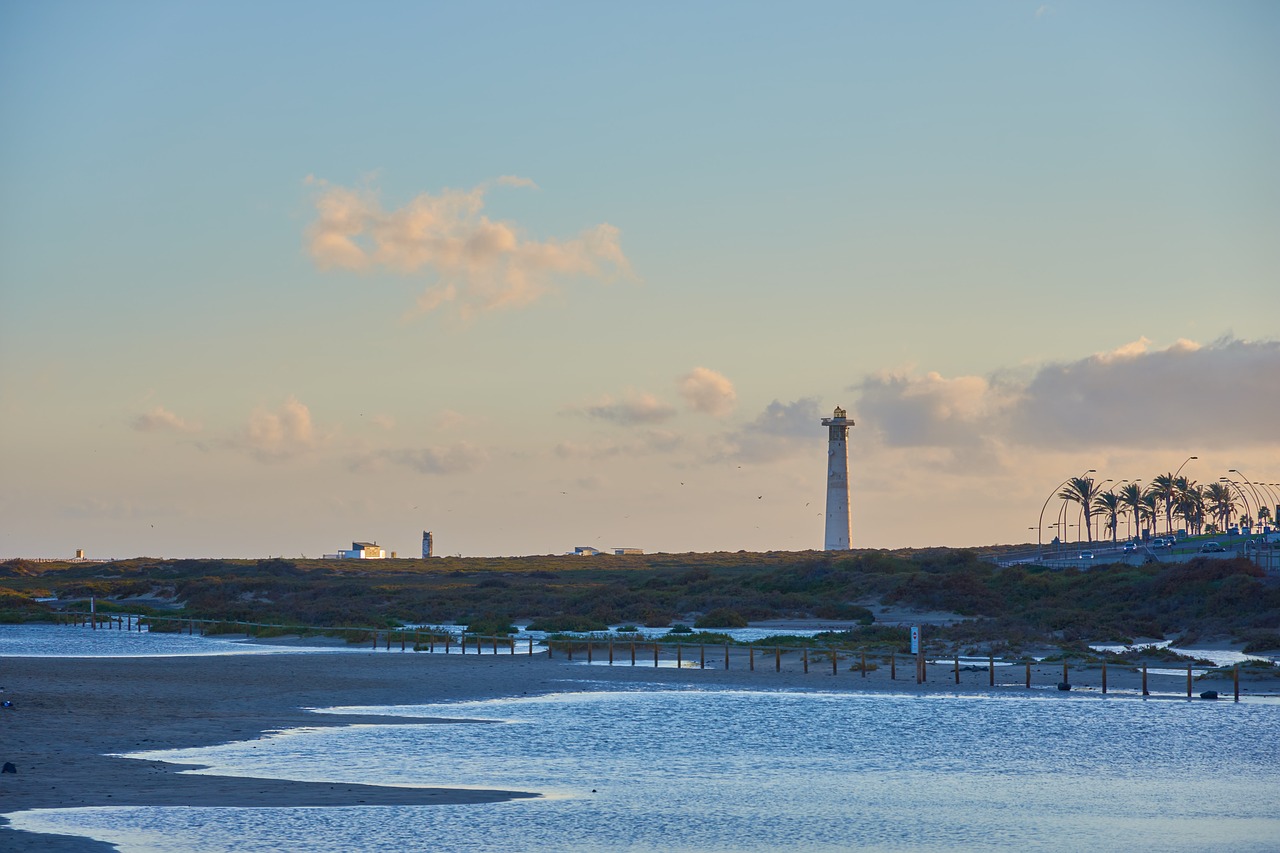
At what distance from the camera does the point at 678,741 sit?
102ft

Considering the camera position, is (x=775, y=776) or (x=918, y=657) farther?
(x=918, y=657)

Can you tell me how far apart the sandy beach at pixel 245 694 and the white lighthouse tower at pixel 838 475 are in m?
58.3

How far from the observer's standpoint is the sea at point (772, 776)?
19.8 metres

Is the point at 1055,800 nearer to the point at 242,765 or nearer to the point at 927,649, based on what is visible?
the point at 242,765

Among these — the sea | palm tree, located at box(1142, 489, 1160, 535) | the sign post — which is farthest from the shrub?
palm tree, located at box(1142, 489, 1160, 535)

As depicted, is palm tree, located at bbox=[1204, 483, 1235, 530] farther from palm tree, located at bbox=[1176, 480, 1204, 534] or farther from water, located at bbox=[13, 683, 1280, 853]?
water, located at bbox=[13, 683, 1280, 853]

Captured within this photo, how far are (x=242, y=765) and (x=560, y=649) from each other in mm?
32124

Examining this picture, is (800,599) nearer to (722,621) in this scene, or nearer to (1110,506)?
(722,621)

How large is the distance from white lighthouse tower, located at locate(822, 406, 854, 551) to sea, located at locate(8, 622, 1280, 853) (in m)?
74.1

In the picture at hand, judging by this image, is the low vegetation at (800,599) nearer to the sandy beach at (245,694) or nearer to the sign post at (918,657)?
the sign post at (918,657)

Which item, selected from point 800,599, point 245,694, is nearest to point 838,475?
point 800,599

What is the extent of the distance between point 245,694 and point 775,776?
2102 centimetres

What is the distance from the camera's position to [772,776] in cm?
2630

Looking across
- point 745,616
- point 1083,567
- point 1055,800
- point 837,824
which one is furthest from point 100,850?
point 1083,567
